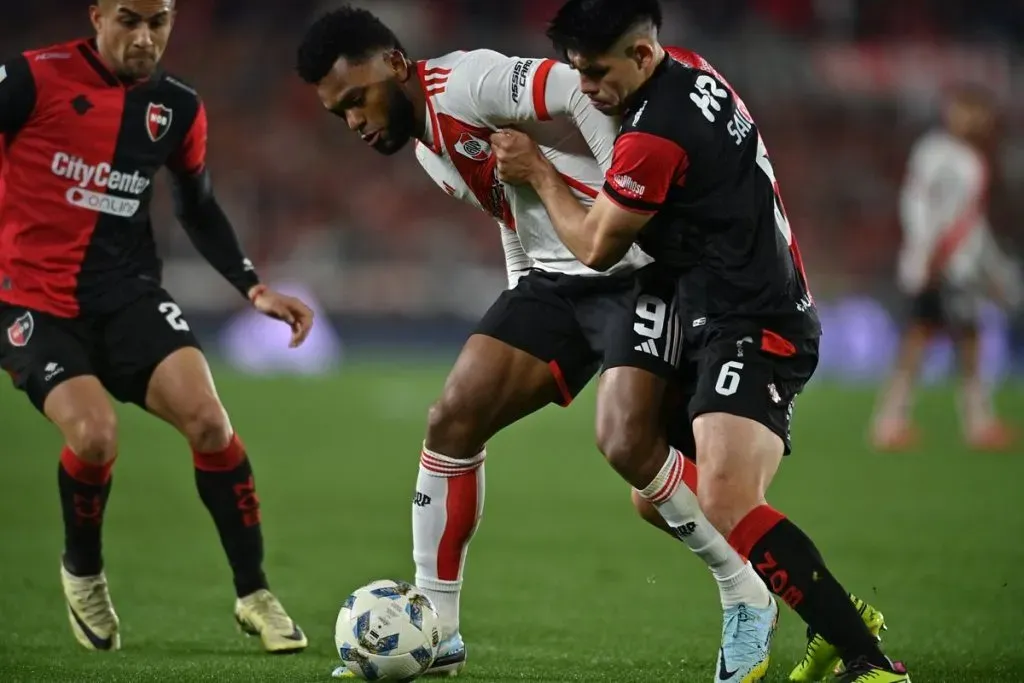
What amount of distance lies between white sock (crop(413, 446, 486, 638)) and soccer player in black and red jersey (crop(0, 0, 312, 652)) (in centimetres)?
59

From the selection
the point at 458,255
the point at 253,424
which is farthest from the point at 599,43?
the point at 458,255

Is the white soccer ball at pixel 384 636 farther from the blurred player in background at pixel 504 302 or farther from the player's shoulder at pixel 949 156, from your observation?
the player's shoulder at pixel 949 156

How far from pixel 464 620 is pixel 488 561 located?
1.50 meters

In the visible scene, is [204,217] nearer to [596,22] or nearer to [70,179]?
[70,179]

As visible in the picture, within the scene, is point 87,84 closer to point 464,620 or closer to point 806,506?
point 464,620

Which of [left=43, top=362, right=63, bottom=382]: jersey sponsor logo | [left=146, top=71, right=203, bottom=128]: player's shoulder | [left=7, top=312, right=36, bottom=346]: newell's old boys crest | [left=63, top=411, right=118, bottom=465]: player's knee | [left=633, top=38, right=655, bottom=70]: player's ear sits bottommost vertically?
[left=63, top=411, right=118, bottom=465]: player's knee

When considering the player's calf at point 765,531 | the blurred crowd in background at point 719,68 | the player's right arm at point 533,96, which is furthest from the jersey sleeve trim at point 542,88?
the blurred crowd in background at point 719,68

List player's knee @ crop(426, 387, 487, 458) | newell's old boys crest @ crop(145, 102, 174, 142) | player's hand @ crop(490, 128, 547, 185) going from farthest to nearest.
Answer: newell's old boys crest @ crop(145, 102, 174, 142) < player's knee @ crop(426, 387, 487, 458) < player's hand @ crop(490, 128, 547, 185)

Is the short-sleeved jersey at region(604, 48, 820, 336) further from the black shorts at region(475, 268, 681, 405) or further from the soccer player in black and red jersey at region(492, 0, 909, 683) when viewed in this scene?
the black shorts at region(475, 268, 681, 405)

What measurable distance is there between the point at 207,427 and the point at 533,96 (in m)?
1.71

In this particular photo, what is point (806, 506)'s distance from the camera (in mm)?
9273


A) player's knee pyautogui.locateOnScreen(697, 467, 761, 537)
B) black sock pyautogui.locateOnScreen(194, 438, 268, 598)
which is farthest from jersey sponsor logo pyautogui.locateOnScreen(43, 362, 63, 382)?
player's knee pyautogui.locateOnScreen(697, 467, 761, 537)

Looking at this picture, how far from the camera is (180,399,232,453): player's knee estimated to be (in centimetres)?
536

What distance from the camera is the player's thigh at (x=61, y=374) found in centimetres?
525
